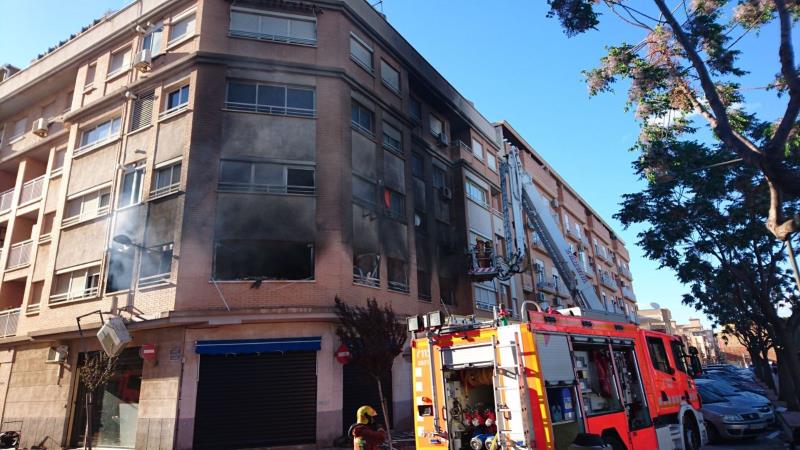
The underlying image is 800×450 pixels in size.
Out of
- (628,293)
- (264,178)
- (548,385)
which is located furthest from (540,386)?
(628,293)

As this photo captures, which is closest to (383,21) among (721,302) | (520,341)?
(520,341)

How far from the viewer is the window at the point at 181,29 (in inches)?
680

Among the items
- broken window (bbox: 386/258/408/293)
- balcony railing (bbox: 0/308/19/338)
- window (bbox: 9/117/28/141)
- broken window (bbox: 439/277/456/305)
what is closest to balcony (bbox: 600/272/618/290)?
broken window (bbox: 439/277/456/305)

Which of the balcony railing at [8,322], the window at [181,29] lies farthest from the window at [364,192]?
the balcony railing at [8,322]

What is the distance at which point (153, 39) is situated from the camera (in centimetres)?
1817

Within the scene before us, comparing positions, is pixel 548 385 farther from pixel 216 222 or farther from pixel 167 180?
pixel 167 180

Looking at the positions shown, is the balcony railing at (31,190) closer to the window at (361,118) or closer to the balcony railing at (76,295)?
the balcony railing at (76,295)

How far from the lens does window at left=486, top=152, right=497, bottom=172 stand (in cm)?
2852

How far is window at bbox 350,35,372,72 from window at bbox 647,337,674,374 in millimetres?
14392

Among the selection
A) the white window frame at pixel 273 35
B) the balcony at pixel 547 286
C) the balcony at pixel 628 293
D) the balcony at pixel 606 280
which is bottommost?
the balcony at pixel 547 286

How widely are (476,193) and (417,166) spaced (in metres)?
5.45

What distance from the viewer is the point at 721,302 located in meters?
24.6

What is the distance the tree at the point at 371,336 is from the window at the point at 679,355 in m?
6.94

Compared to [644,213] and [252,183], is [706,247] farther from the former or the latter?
[252,183]
